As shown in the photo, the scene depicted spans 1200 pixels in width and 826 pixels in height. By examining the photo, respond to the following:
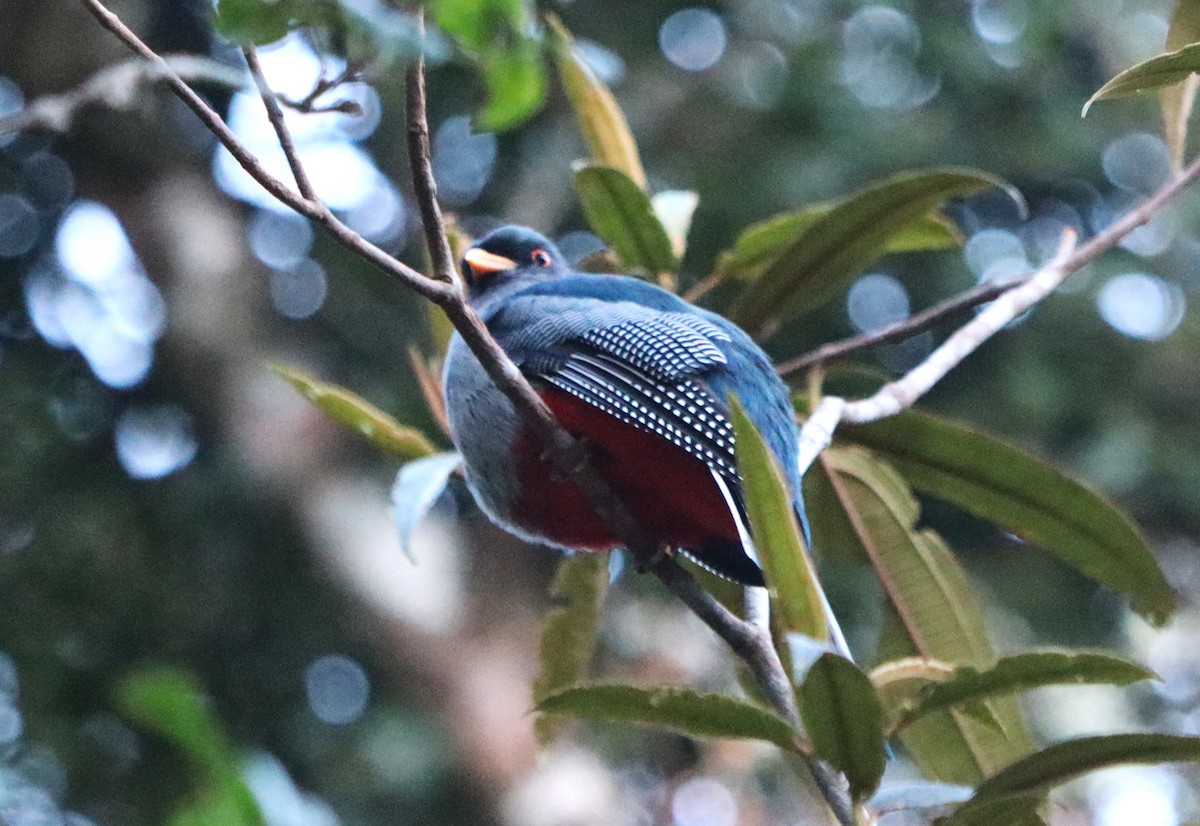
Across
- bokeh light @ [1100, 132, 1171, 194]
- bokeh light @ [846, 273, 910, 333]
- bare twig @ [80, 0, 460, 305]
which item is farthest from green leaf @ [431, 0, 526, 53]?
bokeh light @ [1100, 132, 1171, 194]

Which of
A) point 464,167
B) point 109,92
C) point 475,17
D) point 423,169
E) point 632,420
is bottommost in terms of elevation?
point 464,167

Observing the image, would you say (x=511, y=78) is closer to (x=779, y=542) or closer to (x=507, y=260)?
(x=779, y=542)

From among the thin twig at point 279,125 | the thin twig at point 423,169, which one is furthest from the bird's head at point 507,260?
the thin twig at point 279,125

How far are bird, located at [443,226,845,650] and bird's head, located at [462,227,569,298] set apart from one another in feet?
2.24

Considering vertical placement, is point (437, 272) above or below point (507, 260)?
above

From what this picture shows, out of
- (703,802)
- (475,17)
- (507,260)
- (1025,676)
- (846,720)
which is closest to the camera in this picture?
(475,17)

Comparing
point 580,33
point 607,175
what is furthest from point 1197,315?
point 607,175

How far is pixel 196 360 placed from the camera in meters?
6.27

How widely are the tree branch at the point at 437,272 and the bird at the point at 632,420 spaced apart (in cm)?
34

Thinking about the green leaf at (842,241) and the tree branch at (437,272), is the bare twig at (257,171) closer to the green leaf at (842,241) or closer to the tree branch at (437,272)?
the tree branch at (437,272)

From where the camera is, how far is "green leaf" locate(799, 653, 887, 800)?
170 cm

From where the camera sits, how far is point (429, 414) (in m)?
6.07

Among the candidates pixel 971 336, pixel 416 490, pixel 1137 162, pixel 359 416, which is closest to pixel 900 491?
pixel 971 336

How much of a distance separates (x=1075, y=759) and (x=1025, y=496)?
1.10m
